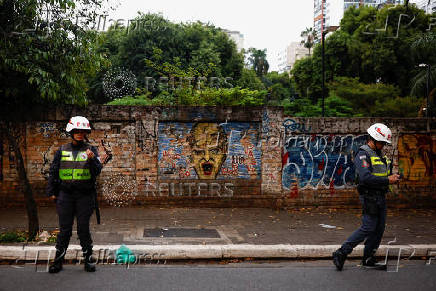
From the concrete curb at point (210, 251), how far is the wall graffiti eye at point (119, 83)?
18192 mm

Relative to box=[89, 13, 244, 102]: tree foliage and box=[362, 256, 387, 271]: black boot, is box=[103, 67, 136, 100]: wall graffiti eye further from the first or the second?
box=[362, 256, 387, 271]: black boot

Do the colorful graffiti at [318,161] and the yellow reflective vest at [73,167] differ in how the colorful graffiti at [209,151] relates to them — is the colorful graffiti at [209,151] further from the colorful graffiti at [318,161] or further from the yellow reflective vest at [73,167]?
the yellow reflective vest at [73,167]

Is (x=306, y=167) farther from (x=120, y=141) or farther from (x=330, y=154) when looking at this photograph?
(x=120, y=141)

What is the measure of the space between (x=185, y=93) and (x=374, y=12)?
3010 cm

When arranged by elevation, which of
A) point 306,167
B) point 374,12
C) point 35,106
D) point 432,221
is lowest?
point 432,221

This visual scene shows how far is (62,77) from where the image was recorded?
8.12m

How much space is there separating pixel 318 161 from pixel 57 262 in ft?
21.8

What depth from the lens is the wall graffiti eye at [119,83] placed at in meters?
24.3

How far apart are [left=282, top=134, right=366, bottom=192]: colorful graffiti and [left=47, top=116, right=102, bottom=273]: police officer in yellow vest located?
5.72 metres

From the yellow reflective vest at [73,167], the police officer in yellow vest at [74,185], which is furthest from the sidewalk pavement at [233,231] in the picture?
the yellow reflective vest at [73,167]

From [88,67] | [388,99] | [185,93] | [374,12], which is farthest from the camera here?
[374,12]

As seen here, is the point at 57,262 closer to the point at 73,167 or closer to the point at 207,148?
the point at 73,167

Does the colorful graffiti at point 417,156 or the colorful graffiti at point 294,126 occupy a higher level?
the colorful graffiti at point 294,126

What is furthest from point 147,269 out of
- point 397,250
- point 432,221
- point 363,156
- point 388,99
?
point 388,99
